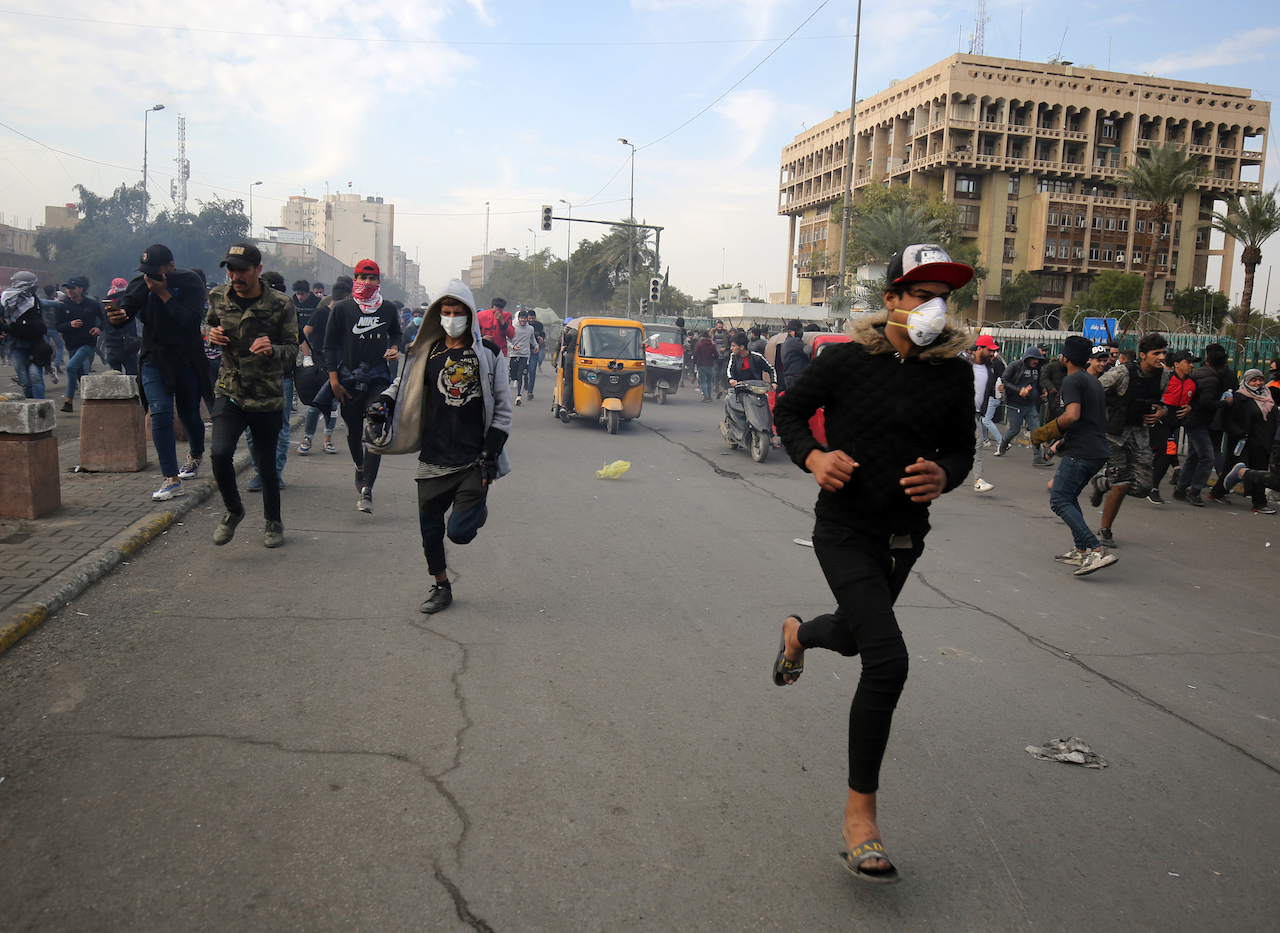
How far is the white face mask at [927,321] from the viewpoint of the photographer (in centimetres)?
288

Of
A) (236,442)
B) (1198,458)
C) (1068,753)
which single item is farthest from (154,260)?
(1198,458)

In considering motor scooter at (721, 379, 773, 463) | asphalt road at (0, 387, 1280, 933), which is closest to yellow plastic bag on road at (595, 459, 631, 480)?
motor scooter at (721, 379, 773, 463)

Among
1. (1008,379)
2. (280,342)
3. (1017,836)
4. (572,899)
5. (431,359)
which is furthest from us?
(1008,379)

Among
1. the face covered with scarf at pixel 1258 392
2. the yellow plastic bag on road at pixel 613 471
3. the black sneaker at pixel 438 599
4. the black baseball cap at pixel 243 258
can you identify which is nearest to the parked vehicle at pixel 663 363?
the yellow plastic bag on road at pixel 613 471

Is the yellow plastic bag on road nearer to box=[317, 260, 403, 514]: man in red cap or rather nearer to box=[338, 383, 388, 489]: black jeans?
box=[338, 383, 388, 489]: black jeans

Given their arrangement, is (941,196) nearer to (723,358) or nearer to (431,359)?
(723,358)

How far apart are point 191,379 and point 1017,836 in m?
6.77

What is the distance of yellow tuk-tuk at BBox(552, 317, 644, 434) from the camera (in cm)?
1655

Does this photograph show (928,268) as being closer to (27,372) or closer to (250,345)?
(250,345)

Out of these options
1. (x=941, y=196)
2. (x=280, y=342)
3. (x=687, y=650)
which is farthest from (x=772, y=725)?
(x=941, y=196)

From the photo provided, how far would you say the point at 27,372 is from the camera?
42.2 ft

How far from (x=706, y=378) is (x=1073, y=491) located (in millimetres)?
18283

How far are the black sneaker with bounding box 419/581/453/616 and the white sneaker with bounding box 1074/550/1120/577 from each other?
16.0 ft

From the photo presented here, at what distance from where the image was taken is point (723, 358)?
28094mm
